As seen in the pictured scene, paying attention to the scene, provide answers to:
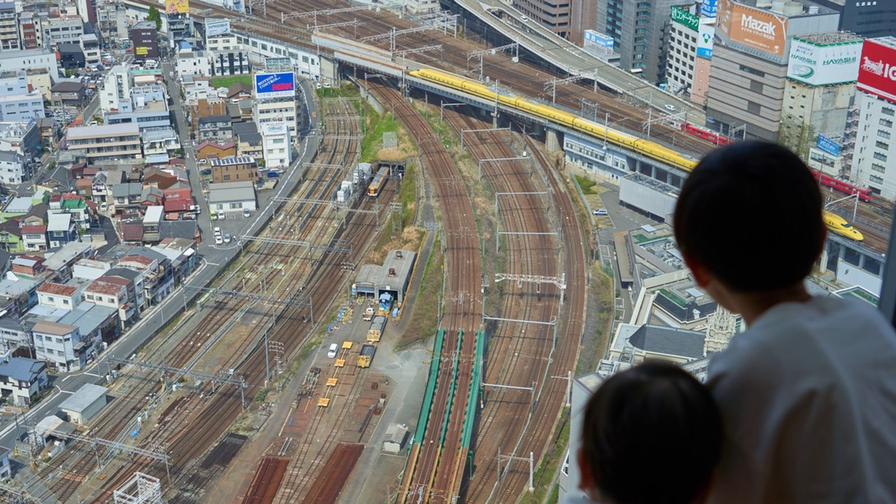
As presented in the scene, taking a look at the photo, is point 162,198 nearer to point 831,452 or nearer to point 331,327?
point 331,327

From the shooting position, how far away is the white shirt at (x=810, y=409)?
0.56 metres

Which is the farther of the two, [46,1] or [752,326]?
[46,1]

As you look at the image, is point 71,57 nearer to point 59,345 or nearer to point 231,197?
point 231,197

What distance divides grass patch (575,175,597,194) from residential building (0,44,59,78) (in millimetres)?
8494

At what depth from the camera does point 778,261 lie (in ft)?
2.09

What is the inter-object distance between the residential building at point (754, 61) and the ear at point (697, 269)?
11852mm

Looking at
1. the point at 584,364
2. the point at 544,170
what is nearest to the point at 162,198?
the point at 544,170

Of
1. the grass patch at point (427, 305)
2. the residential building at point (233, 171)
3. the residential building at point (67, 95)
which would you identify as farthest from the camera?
the residential building at point (67, 95)

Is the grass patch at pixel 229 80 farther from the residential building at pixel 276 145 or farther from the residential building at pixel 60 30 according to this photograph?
the residential building at pixel 276 145

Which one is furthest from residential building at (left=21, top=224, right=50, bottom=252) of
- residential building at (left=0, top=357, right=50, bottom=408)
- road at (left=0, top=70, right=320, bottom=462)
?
residential building at (left=0, top=357, right=50, bottom=408)

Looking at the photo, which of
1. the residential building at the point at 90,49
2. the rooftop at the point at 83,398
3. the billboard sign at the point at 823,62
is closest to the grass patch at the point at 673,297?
the billboard sign at the point at 823,62

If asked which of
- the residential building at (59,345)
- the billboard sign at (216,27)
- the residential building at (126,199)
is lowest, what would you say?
the residential building at (59,345)

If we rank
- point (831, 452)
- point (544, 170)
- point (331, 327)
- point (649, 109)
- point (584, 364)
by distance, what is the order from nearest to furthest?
point (831, 452) < point (584, 364) < point (331, 327) < point (544, 170) < point (649, 109)

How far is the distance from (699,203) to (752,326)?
0.26 ft
